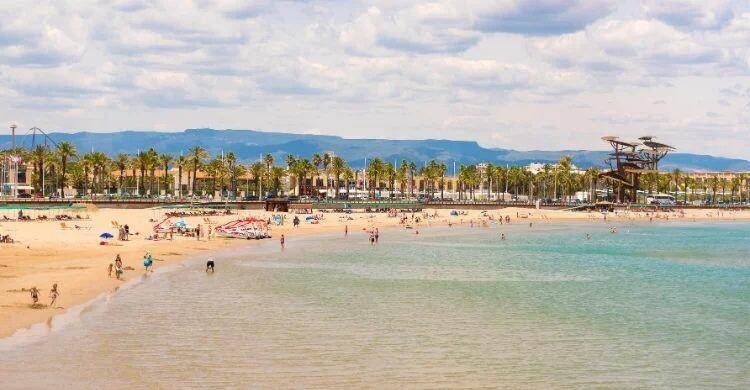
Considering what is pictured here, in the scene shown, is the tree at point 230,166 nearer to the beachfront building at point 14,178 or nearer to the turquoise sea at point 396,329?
the beachfront building at point 14,178

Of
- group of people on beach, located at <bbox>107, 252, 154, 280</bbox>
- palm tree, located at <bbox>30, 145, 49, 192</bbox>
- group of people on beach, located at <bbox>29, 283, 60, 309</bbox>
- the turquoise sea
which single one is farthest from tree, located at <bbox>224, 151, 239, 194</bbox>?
group of people on beach, located at <bbox>29, 283, 60, 309</bbox>

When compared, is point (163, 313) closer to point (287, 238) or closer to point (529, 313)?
point (529, 313)

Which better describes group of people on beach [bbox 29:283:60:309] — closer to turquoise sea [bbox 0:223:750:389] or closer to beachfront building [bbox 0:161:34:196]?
turquoise sea [bbox 0:223:750:389]

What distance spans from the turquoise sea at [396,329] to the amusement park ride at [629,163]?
119 meters

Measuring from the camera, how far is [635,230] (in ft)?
443

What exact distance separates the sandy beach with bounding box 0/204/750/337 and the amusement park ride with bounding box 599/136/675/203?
50899mm

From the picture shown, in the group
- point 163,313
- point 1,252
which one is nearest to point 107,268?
point 1,252

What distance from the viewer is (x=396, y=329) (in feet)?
124

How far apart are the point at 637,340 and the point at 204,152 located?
13489cm

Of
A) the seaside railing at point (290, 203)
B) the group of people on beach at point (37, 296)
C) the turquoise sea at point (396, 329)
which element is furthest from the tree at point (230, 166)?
the group of people on beach at point (37, 296)

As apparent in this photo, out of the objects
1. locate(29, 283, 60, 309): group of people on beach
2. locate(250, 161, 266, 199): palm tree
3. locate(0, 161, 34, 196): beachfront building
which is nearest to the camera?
locate(29, 283, 60, 309): group of people on beach

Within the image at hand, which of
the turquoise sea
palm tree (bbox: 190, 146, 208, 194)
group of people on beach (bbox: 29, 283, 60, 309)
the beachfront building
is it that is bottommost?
the turquoise sea

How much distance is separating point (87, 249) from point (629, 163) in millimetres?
142720

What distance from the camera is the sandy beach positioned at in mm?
40656
